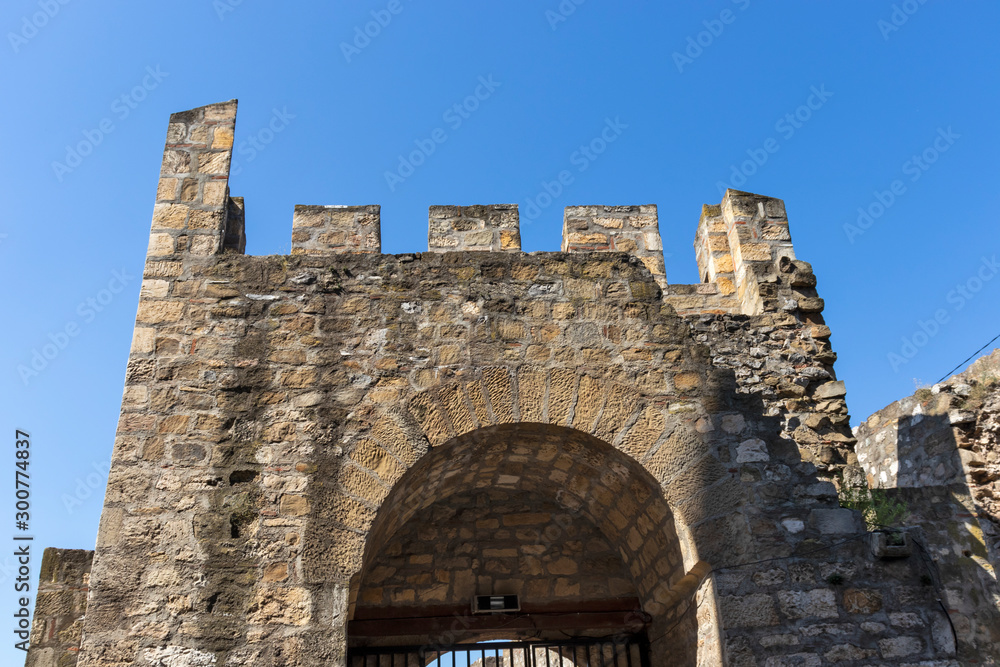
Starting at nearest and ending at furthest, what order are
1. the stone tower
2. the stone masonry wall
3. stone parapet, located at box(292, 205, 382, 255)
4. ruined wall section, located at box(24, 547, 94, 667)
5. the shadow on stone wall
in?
the stone tower → ruined wall section, located at box(24, 547, 94, 667) → stone parapet, located at box(292, 205, 382, 255) → the stone masonry wall → the shadow on stone wall

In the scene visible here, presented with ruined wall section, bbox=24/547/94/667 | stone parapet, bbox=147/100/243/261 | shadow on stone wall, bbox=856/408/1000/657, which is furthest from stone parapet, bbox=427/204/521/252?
shadow on stone wall, bbox=856/408/1000/657

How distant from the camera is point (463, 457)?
4.54 meters

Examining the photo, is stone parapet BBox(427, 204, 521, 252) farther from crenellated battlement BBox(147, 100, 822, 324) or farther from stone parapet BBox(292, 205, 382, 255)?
stone parapet BBox(292, 205, 382, 255)

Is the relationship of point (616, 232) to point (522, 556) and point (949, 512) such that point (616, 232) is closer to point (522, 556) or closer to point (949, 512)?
point (522, 556)

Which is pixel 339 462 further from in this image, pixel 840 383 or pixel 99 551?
pixel 840 383

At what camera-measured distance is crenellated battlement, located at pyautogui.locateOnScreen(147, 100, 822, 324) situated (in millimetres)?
4723

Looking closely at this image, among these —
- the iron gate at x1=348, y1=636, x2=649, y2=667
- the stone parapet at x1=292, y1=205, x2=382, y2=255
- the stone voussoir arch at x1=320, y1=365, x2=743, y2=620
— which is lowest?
the iron gate at x1=348, y1=636, x2=649, y2=667

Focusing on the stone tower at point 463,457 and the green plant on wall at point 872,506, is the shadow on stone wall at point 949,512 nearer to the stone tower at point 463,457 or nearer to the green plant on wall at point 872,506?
the green plant on wall at point 872,506

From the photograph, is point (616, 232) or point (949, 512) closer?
point (616, 232)

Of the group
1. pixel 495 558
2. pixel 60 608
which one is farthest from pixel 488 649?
pixel 60 608

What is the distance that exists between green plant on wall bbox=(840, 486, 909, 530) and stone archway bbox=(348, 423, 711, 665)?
1117 millimetres

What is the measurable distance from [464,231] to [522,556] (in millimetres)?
2210

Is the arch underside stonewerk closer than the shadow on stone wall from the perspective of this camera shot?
Yes

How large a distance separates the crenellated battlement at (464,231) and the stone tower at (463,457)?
0.02 meters
